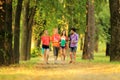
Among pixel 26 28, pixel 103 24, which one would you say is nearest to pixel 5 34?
pixel 26 28

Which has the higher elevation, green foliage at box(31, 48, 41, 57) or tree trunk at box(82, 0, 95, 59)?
tree trunk at box(82, 0, 95, 59)

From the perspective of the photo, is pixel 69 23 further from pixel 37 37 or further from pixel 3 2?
pixel 3 2

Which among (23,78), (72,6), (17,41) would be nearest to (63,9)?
(72,6)

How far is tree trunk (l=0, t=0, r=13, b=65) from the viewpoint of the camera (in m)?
19.4

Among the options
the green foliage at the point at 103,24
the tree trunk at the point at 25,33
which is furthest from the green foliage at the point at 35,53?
the tree trunk at the point at 25,33

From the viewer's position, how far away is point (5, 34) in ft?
64.3

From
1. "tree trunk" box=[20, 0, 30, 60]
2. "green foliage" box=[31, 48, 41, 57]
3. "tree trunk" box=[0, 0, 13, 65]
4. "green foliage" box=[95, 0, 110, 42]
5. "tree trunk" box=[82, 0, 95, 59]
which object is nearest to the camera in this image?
"tree trunk" box=[0, 0, 13, 65]

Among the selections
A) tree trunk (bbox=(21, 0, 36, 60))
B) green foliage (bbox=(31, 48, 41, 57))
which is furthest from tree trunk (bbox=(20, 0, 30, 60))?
green foliage (bbox=(31, 48, 41, 57))

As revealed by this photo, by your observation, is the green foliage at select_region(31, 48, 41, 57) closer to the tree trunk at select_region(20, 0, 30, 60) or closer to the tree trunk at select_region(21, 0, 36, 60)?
the tree trunk at select_region(21, 0, 36, 60)

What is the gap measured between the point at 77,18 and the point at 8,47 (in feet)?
74.6

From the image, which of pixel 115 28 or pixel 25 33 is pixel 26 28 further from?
pixel 115 28

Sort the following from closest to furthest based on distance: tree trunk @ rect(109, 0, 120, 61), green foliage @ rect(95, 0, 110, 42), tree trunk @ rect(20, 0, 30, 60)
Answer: tree trunk @ rect(109, 0, 120, 61), tree trunk @ rect(20, 0, 30, 60), green foliage @ rect(95, 0, 110, 42)

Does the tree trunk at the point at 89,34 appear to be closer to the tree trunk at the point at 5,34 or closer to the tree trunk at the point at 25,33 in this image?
the tree trunk at the point at 25,33

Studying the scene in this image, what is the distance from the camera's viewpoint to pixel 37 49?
5319 cm
